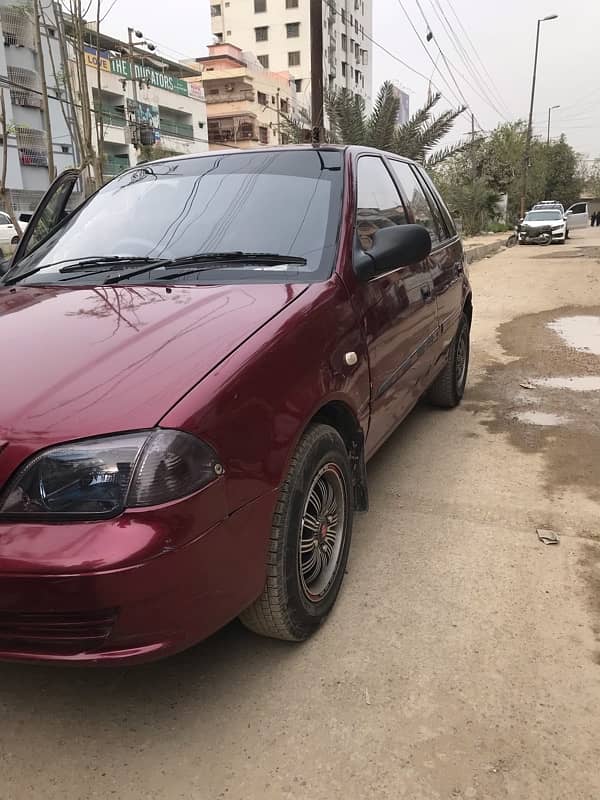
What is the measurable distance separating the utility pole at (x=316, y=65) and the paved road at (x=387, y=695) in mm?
9946

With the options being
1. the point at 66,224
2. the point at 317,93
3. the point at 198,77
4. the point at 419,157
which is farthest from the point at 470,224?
the point at 198,77

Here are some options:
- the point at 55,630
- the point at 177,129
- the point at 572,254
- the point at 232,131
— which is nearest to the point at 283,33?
the point at 232,131

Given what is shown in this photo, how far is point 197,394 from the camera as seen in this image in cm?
166

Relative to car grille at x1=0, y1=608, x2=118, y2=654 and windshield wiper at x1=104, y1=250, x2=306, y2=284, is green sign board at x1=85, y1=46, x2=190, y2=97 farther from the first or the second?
car grille at x1=0, y1=608, x2=118, y2=654

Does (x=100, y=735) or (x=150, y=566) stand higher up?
(x=150, y=566)

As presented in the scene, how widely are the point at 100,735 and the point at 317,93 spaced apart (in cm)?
1257

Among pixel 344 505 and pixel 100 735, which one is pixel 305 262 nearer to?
pixel 344 505

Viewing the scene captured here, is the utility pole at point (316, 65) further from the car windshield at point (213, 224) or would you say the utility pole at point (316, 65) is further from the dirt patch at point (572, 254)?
the dirt patch at point (572, 254)

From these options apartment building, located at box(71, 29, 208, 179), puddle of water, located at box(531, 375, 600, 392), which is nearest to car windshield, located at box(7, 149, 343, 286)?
puddle of water, located at box(531, 375, 600, 392)

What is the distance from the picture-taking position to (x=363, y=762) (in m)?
1.77

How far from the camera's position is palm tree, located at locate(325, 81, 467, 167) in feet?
44.1

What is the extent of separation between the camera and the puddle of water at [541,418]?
4.55 metres

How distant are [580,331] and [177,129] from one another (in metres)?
48.7

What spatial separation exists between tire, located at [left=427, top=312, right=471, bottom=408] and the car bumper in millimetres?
3153
